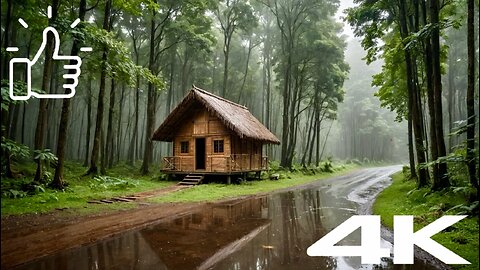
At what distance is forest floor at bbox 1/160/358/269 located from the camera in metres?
6.14

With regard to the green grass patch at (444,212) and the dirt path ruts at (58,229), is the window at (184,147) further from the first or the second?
the green grass patch at (444,212)

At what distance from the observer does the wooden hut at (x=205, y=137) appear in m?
19.7

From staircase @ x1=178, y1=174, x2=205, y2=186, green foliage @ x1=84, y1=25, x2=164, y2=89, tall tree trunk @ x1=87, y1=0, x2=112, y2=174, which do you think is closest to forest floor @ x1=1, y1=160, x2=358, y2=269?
tall tree trunk @ x1=87, y1=0, x2=112, y2=174

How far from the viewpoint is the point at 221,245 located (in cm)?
698

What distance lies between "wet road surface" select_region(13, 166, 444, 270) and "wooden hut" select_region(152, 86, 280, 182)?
8.46 metres

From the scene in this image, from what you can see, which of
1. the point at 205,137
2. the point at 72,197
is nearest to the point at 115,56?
the point at 72,197

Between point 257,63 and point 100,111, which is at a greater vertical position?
point 257,63

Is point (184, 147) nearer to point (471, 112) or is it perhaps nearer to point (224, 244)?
point (224, 244)

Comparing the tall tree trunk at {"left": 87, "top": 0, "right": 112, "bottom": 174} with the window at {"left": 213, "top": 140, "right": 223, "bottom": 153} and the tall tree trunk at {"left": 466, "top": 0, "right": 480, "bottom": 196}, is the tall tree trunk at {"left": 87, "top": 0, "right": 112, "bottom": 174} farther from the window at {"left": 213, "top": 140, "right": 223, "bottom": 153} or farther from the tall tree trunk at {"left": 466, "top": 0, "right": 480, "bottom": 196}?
the tall tree trunk at {"left": 466, "top": 0, "right": 480, "bottom": 196}

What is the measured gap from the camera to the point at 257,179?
76.3 feet

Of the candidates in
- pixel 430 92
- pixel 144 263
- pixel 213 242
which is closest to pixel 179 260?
pixel 144 263

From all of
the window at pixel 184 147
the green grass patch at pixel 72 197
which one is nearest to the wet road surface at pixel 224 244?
the green grass patch at pixel 72 197

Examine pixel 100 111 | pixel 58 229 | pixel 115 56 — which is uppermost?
pixel 115 56

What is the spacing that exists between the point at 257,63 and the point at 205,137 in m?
15.0
